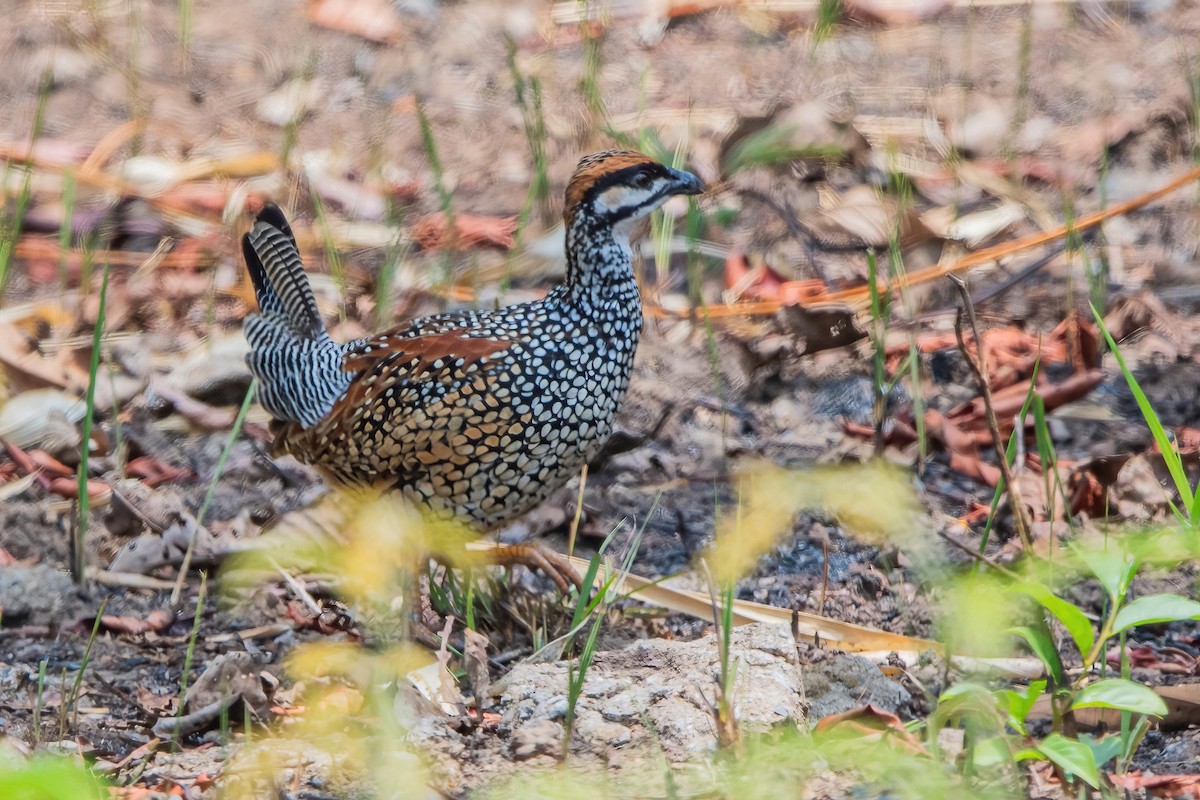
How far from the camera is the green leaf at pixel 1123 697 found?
8.48ft

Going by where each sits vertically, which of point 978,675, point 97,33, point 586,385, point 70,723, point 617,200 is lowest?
point 70,723

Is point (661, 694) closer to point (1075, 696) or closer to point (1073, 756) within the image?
point (1075, 696)

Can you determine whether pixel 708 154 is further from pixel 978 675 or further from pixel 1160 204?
pixel 978 675

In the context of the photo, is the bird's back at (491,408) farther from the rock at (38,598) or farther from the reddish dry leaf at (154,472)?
the reddish dry leaf at (154,472)

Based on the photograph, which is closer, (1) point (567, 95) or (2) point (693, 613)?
(2) point (693, 613)

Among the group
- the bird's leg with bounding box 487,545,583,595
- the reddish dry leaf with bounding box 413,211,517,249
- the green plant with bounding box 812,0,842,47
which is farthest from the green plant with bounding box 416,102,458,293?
the green plant with bounding box 812,0,842,47

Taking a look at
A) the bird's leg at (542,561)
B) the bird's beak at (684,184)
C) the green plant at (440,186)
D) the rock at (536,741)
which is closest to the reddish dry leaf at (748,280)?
the green plant at (440,186)

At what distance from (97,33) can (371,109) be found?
172 cm

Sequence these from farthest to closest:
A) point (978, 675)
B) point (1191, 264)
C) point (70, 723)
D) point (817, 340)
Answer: point (1191, 264)
point (817, 340)
point (70, 723)
point (978, 675)

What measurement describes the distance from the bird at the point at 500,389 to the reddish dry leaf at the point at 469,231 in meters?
2.13

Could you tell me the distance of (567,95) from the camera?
7766 millimetres

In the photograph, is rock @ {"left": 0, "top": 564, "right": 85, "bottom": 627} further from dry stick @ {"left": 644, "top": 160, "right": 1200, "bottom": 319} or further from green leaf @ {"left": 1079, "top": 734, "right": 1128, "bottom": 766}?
green leaf @ {"left": 1079, "top": 734, "right": 1128, "bottom": 766}

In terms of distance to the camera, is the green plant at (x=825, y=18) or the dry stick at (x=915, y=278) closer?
the dry stick at (x=915, y=278)

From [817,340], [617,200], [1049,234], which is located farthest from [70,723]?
[1049,234]
